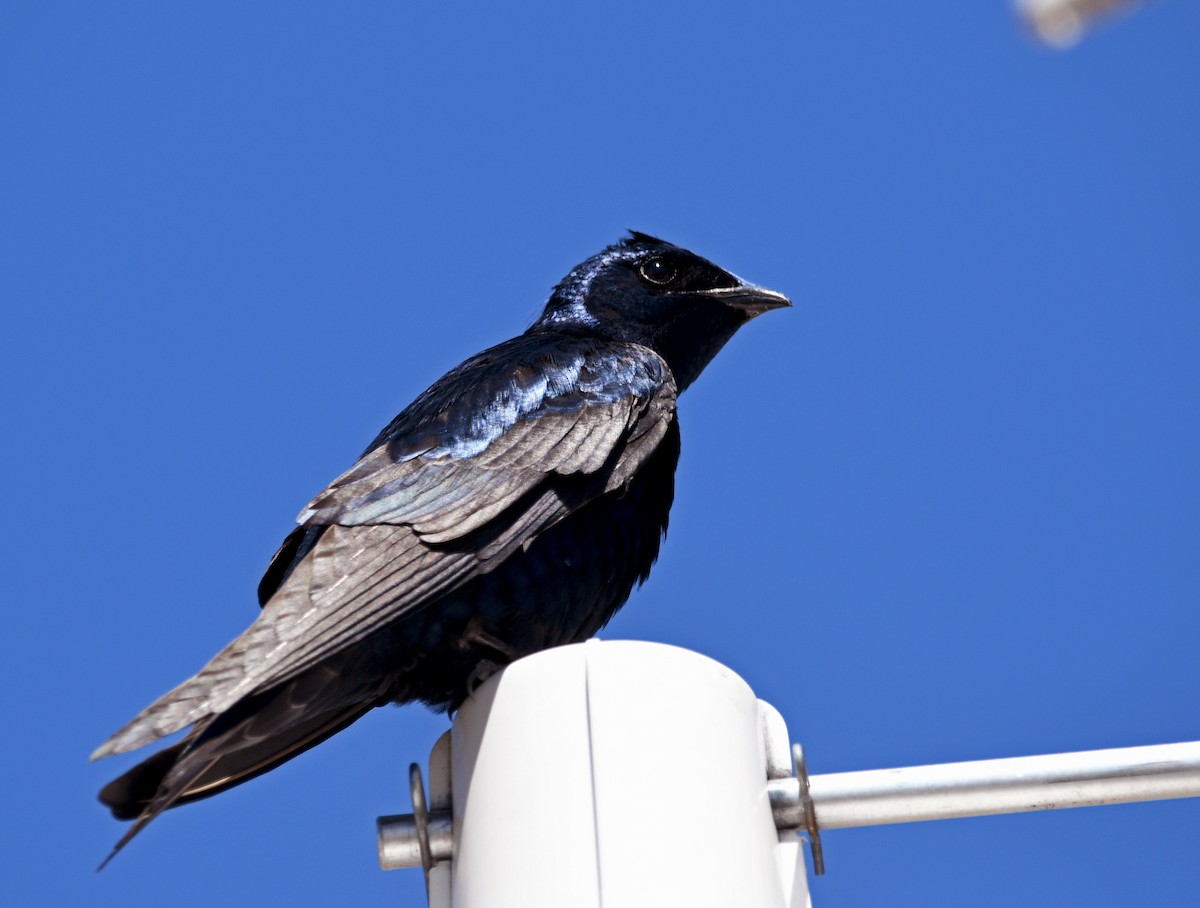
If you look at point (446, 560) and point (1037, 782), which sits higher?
point (446, 560)

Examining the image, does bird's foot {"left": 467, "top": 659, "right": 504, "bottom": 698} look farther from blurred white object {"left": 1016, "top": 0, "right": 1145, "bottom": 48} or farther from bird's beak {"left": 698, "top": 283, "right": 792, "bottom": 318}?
blurred white object {"left": 1016, "top": 0, "right": 1145, "bottom": 48}

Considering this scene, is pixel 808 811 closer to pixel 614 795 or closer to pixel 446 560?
pixel 614 795

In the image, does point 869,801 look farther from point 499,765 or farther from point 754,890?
point 499,765

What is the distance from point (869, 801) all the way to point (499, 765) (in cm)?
68

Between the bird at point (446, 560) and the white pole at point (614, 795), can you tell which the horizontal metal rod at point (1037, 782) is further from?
the bird at point (446, 560)

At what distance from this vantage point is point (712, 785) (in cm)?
273

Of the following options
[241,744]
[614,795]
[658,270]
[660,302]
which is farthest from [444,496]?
[658,270]

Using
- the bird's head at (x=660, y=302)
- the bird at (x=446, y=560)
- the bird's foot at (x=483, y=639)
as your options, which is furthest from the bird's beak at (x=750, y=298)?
the bird's foot at (x=483, y=639)

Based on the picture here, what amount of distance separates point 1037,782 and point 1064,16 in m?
1.58

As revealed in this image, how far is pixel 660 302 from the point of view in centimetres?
607

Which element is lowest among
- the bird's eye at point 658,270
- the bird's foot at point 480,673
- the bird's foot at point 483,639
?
the bird's foot at point 480,673

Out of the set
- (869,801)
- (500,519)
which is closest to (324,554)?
(500,519)

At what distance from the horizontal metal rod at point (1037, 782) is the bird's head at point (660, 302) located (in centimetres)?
360

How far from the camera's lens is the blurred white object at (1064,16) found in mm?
1125
